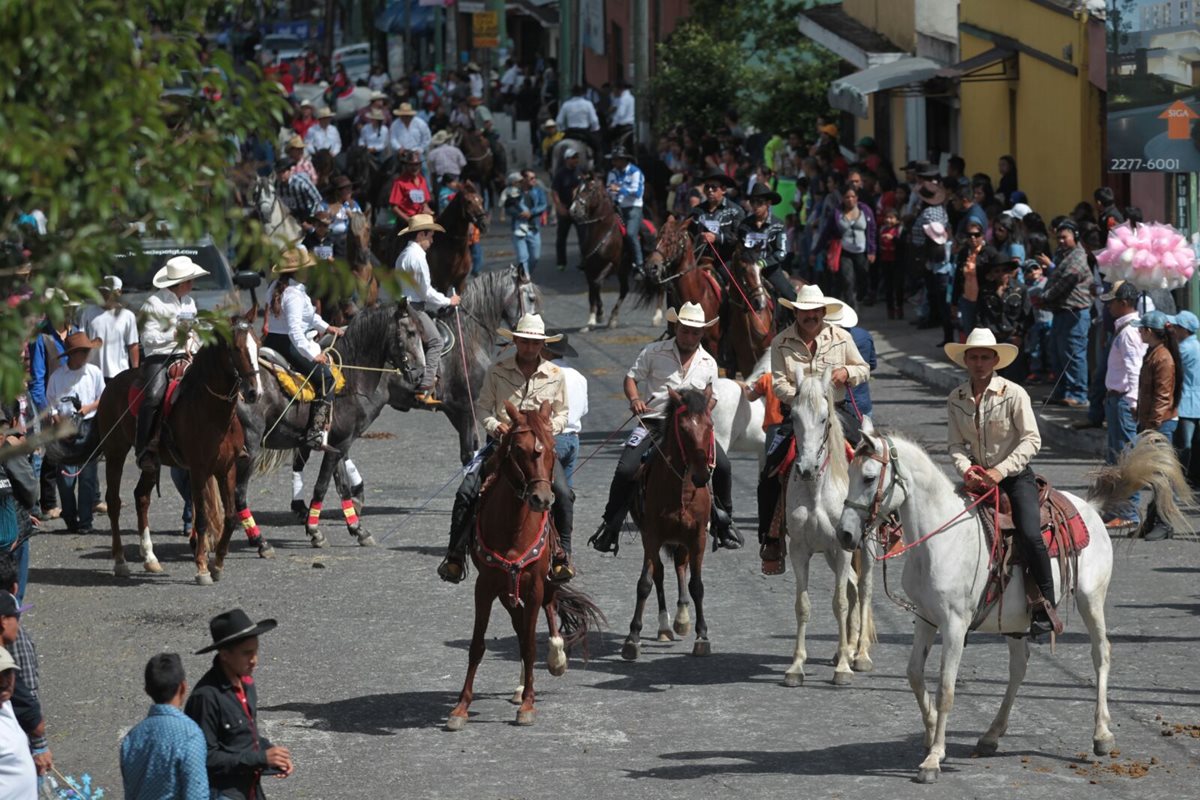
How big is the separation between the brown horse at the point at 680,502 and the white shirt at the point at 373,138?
26.0 meters

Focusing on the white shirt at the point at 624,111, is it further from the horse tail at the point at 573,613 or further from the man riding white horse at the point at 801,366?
the horse tail at the point at 573,613


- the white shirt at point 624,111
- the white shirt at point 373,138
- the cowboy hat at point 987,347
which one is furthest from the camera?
the white shirt at point 624,111

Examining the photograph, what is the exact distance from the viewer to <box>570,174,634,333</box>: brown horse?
94.5 feet

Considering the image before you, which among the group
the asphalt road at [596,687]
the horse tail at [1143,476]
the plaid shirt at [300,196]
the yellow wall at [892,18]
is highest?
the yellow wall at [892,18]

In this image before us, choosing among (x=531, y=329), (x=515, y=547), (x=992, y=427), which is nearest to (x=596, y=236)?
(x=531, y=329)

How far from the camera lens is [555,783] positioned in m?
10.5

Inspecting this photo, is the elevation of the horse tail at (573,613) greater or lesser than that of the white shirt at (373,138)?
lesser

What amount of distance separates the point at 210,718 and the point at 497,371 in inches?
183

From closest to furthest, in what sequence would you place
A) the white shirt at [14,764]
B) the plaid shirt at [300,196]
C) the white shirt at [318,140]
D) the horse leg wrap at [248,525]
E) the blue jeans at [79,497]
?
1. the white shirt at [14,764]
2. the horse leg wrap at [248,525]
3. the blue jeans at [79,497]
4. the plaid shirt at [300,196]
5. the white shirt at [318,140]

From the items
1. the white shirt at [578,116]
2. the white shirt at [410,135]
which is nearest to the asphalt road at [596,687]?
the white shirt at [410,135]

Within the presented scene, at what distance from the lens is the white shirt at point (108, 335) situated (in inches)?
721

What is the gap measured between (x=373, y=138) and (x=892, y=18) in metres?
10.5

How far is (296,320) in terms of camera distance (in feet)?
56.6

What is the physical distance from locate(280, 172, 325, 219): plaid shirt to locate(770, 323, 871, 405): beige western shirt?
59.2 feet
